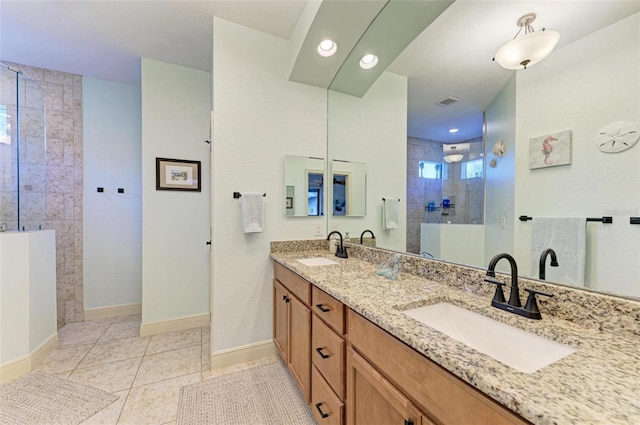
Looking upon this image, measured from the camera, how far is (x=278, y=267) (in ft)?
6.66

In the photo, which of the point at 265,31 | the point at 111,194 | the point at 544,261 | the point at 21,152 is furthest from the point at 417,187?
the point at 21,152

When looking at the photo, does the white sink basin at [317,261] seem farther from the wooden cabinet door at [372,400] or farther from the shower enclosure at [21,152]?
the shower enclosure at [21,152]

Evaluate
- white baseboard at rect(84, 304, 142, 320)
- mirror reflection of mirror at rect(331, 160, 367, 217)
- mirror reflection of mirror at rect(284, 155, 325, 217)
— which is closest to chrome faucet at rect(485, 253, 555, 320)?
mirror reflection of mirror at rect(331, 160, 367, 217)

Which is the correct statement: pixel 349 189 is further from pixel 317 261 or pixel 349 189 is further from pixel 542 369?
pixel 542 369

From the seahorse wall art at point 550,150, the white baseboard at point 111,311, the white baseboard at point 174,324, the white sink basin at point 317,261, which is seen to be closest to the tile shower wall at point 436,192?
the seahorse wall art at point 550,150

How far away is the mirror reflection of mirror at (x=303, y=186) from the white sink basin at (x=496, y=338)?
4.70 feet

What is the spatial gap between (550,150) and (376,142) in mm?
1146

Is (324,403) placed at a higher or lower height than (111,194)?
lower

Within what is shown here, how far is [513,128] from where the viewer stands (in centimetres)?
114

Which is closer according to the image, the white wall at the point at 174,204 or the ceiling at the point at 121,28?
the ceiling at the point at 121,28

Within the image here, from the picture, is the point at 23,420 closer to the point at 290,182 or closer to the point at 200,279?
the point at 200,279

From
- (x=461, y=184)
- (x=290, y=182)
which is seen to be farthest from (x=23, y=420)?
(x=461, y=184)

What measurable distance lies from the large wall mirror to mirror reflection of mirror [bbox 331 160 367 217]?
23cm

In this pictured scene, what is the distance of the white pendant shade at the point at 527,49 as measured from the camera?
97cm
